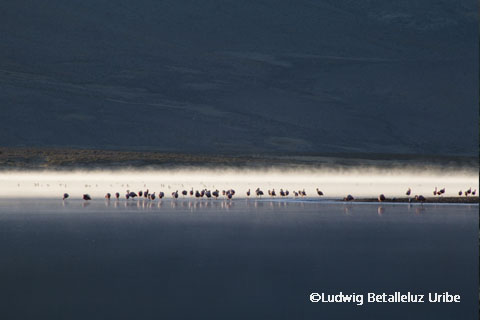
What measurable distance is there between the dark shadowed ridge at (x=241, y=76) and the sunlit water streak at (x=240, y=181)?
2142 centimetres

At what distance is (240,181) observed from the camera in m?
48.7

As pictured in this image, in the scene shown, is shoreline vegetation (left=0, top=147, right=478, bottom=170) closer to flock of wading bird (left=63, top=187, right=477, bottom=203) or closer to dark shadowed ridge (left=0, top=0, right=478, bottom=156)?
dark shadowed ridge (left=0, top=0, right=478, bottom=156)

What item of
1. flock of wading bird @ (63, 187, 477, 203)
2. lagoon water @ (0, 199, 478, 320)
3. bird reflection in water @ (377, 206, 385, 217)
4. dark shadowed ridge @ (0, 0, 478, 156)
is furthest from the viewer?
dark shadowed ridge @ (0, 0, 478, 156)

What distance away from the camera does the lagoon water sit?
540 inches

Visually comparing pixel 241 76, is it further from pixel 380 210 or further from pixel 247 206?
pixel 380 210

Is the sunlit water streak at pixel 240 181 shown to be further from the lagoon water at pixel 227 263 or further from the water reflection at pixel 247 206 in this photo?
the lagoon water at pixel 227 263

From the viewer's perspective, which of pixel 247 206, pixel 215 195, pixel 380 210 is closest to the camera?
pixel 380 210

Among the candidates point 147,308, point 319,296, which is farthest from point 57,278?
point 319,296

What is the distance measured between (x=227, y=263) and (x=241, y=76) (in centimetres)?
11151

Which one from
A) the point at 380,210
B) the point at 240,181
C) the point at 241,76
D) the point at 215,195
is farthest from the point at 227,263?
the point at 241,76

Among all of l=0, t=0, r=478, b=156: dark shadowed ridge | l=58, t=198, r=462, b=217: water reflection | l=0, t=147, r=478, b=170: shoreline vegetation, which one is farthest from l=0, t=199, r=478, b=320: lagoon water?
l=0, t=0, r=478, b=156: dark shadowed ridge

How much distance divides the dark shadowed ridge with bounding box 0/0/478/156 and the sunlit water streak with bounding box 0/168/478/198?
70.3ft

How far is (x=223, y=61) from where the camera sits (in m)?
139

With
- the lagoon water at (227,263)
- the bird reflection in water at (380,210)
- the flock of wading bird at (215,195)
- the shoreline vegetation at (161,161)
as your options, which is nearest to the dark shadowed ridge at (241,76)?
the shoreline vegetation at (161,161)
